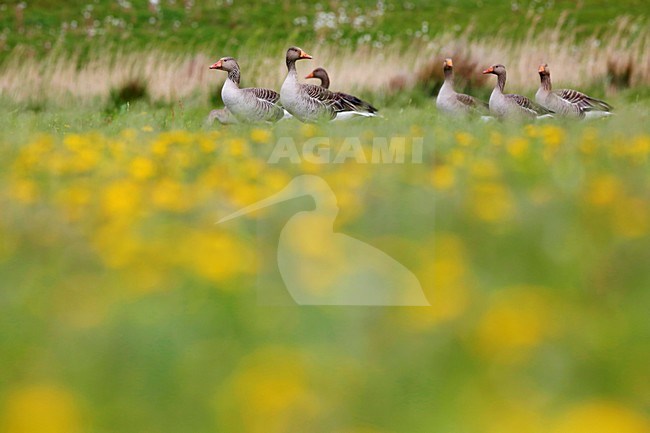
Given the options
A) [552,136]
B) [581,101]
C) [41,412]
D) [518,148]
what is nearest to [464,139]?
[552,136]

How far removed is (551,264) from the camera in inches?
73.1

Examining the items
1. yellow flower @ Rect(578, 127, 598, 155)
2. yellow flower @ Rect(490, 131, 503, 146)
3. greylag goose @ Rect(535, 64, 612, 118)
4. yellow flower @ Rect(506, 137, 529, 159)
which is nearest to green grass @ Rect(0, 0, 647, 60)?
greylag goose @ Rect(535, 64, 612, 118)

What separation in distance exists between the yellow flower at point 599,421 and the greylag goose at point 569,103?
190 inches

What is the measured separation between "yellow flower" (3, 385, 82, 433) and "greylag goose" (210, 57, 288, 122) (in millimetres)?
4306

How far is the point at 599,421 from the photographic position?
100 centimetres

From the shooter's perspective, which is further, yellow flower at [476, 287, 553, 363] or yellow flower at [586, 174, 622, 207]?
yellow flower at [586, 174, 622, 207]

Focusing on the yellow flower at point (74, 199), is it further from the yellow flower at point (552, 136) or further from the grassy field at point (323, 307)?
the yellow flower at point (552, 136)

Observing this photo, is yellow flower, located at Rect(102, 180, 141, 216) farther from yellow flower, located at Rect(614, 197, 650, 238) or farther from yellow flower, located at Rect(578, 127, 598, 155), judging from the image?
yellow flower, located at Rect(578, 127, 598, 155)

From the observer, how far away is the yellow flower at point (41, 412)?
1.03m

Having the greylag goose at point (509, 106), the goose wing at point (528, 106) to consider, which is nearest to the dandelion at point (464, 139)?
the greylag goose at point (509, 106)

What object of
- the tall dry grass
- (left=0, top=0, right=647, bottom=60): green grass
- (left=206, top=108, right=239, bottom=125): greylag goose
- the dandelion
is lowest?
(left=0, top=0, right=647, bottom=60): green grass

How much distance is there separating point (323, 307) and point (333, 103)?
4340 millimetres

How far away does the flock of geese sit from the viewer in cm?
540

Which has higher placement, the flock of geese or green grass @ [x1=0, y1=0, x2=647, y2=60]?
the flock of geese
